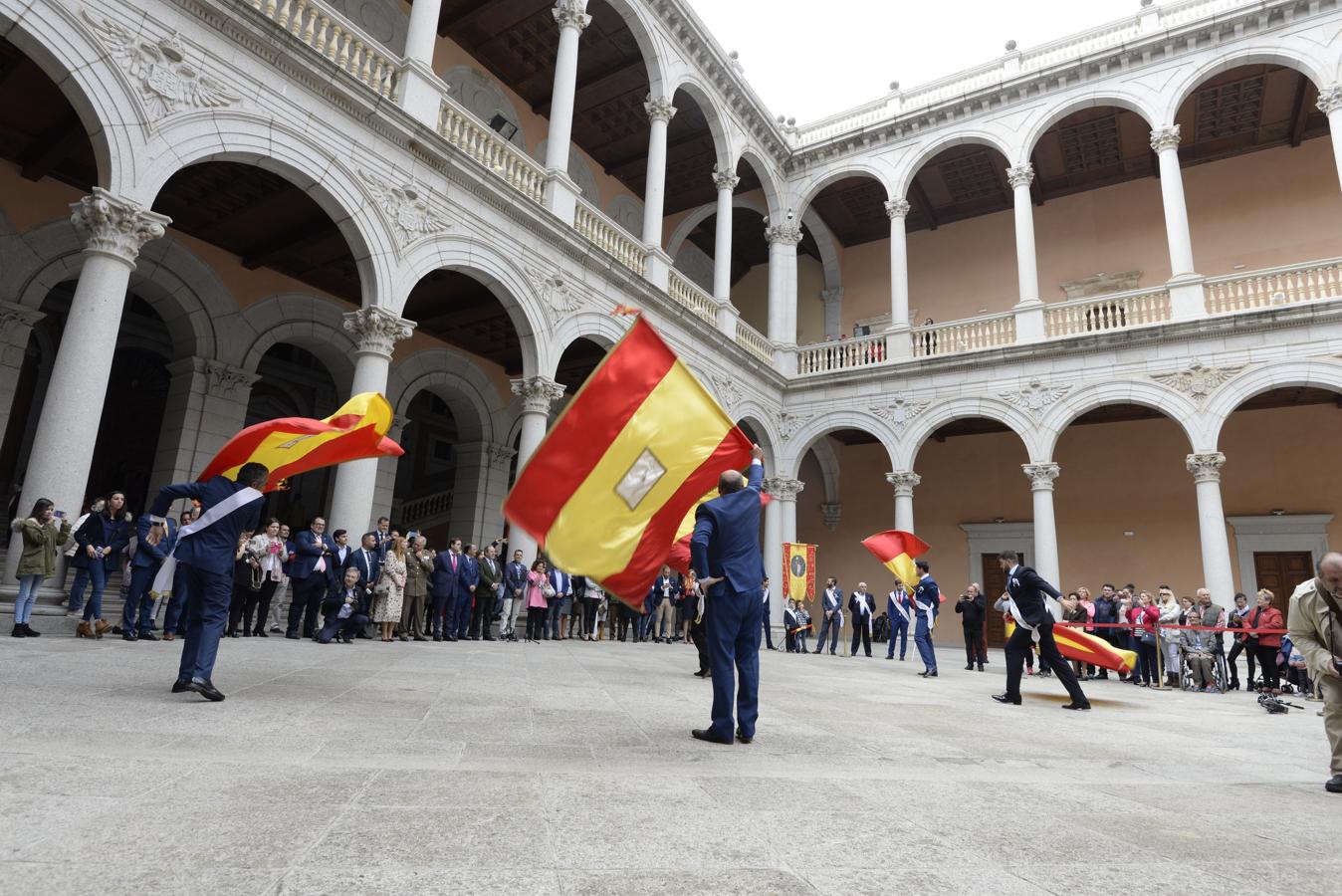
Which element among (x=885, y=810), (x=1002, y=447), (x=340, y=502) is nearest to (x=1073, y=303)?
(x=1002, y=447)

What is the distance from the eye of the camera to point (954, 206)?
23.4 meters

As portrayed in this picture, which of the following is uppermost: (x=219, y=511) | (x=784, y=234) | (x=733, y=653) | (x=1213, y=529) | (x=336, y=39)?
(x=784, y=234)

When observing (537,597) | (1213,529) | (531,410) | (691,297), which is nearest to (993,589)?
(1213,529)

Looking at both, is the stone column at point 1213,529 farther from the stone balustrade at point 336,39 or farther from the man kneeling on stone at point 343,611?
the stone balustrade at point 336,39

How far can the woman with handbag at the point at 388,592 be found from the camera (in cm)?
995

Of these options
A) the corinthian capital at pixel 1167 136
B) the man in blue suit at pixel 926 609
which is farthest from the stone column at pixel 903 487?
the corinthian capital at pixel 1167 136

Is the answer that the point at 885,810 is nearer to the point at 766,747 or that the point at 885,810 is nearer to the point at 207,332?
the point at 766,747

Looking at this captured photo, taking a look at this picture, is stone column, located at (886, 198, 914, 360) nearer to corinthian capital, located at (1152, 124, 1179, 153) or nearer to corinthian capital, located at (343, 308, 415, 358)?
corinthian capital, located at (1152, 124, 1179, 153)

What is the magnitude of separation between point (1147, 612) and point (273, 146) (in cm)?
1514

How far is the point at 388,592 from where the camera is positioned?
10.0m

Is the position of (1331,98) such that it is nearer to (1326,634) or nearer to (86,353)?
(1326,634)

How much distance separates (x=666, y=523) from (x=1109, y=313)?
1649cm

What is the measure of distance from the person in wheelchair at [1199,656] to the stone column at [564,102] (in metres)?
12.9

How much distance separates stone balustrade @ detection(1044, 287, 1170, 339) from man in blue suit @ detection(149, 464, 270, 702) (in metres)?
17.5
